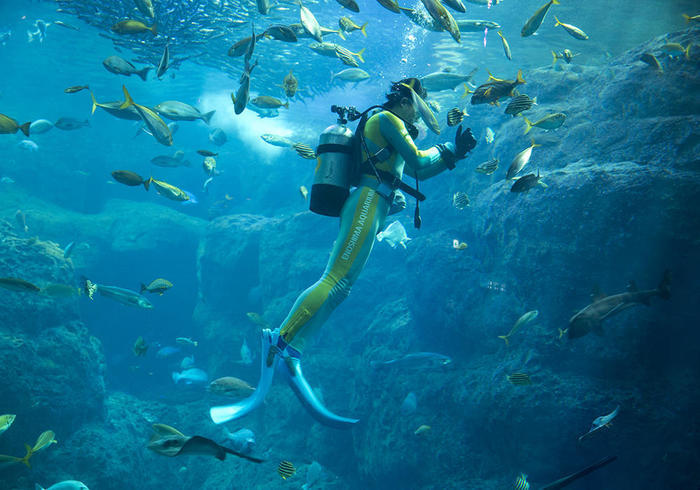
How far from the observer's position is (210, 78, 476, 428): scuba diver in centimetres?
320

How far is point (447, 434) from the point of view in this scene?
20.9 feet

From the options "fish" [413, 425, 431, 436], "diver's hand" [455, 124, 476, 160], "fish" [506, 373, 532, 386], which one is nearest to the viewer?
"diver's hand" [455, 124, 476, 160]

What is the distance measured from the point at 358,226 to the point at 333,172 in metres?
0.65

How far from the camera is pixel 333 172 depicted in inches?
138

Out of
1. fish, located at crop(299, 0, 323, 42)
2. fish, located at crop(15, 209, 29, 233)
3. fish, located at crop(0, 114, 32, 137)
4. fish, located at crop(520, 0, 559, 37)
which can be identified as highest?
fish, located at crop(520, 0, 559, 37)

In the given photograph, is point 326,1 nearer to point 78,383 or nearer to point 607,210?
point 607,210

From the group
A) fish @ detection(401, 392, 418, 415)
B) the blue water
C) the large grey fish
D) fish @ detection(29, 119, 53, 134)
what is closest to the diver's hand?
the blue water

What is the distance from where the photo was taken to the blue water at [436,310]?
5.30 metres

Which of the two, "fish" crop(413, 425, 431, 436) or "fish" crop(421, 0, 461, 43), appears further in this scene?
"fish" crop(413, 425, 431, 436)

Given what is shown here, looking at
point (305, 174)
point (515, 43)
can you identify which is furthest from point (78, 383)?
point (515, 43)

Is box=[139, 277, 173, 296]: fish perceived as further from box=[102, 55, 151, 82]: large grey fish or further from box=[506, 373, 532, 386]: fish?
box=[506, 373, 532, 386]: fish

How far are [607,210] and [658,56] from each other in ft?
13.3

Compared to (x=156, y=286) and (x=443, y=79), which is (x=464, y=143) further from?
(x=156, y=286)

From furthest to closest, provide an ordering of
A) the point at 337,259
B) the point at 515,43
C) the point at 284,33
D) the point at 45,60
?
1. the point at 45,60
2. the point at 515,43
3. the point at 284,33
4. the point at 337,259
